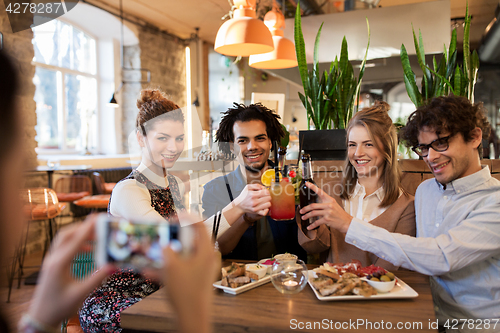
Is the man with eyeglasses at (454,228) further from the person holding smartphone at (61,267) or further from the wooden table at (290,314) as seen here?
the person holding smartphone at (61,267)

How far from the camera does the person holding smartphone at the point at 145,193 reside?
1.36 meters

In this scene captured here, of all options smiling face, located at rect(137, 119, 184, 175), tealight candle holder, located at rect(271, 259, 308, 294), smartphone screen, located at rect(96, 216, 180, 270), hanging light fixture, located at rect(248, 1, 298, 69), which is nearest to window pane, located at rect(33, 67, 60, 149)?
hanging light fixture, located at rect(248, 1, 298, 69)

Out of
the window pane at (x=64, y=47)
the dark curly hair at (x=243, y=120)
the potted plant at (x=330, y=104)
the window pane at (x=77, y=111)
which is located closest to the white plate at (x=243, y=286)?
the dark curly hair at (x=243, y=120)

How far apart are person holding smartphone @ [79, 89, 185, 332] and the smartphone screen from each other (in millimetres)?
955

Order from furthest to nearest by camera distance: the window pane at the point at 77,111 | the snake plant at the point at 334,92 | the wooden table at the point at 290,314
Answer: the window pane at the point at 77,111, the snake plant at the point at 334,92, the wooden table at the point at 290,314

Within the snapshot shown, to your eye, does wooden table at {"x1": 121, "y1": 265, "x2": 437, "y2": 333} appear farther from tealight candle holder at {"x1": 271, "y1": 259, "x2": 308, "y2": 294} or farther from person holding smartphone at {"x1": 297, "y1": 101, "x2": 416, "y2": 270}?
person holding smartphone at {"x1": 297, "y1": 101, "x2": 416, "y2": 270}

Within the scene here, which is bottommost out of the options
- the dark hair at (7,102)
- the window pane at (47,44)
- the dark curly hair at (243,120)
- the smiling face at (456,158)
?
the smiling face at (456,158)

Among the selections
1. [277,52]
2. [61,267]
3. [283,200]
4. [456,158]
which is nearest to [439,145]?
[456,158]

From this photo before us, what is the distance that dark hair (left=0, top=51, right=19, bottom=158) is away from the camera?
0.43m

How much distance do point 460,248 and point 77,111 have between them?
6.20m

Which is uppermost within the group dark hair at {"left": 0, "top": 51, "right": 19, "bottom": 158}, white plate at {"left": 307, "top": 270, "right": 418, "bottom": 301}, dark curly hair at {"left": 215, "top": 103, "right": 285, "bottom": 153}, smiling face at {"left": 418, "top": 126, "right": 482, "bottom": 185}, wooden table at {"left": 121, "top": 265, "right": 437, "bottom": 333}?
dark curly hair at {"left": 215, "top": 103, "right": 285, "bottom": 153}

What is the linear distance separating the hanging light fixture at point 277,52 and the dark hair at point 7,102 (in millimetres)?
2932

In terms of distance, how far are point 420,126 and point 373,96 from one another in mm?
4678

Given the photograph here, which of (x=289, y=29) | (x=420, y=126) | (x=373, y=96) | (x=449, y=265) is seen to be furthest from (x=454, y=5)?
(x=449, y=265)
